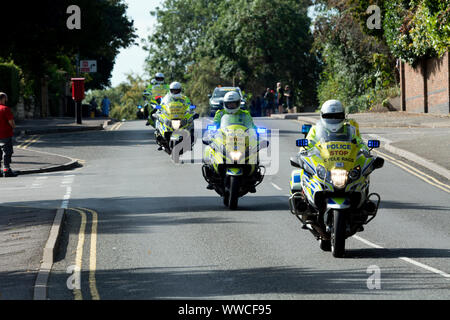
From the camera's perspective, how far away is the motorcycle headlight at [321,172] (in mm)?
12070

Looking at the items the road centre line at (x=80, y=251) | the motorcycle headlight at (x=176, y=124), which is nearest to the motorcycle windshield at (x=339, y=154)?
the road centre line at (x=80, y=251)

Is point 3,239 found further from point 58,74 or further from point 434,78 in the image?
point 58,74

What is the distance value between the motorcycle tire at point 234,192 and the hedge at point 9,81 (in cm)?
2846

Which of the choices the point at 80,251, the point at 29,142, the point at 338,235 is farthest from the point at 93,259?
the point at 29,142

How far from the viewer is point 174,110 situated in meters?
25.9

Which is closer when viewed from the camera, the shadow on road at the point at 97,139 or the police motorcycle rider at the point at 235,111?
the police motorcycle rider at the point at 235,111

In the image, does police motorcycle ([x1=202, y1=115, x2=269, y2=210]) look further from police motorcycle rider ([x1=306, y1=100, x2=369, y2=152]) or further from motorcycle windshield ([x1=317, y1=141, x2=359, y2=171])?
motorcycle windshield ([x1=317, y1=141, x2=359, y2=171])

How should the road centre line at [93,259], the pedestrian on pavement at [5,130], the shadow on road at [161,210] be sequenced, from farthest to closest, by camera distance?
the pedestrian on pavement at [5,130]
the shadow on road at [161,210]
the road centre line at [93,259]

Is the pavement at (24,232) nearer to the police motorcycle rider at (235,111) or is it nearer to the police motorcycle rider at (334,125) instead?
the police motorcycle rider at (235,111)

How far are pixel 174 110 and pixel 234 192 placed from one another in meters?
9.40

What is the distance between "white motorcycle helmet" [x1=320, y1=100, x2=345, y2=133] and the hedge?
3292cm

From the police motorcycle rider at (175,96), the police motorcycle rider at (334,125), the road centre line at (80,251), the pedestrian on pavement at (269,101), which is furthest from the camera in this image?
the pedestrian on pavement at (269,101)

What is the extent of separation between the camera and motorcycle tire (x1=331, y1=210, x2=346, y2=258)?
38.9 ft
